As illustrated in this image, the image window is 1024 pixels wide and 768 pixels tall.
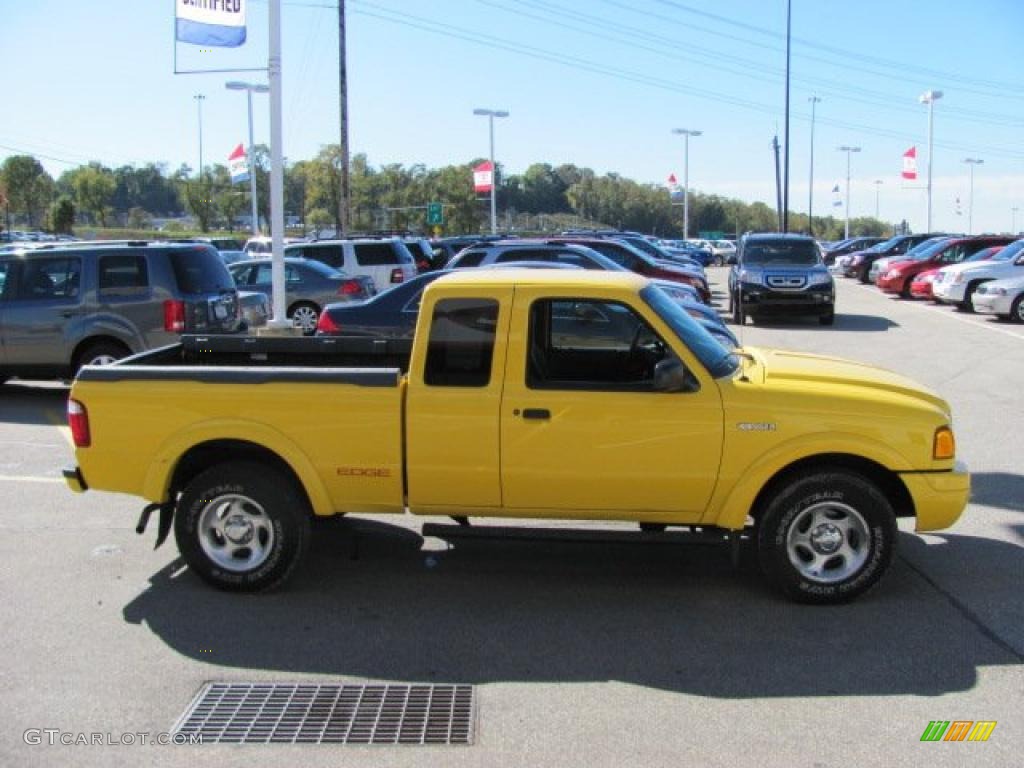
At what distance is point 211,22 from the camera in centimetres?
1316

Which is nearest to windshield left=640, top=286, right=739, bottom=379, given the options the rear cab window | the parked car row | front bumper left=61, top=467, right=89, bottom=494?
front bumper left=61, top=467, right=89, bottom=494

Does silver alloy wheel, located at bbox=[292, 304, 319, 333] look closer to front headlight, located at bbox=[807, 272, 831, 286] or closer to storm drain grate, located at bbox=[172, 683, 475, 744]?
front headlight, located at bbox=[807, 272, 831, 286]

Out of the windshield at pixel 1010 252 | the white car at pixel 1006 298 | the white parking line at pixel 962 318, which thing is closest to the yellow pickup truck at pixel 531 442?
the white parking line at pixel 962 318

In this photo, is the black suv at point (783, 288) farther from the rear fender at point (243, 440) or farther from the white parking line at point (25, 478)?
the rear fender at point (243, 440)

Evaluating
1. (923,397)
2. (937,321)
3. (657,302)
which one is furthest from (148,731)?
(937,321)

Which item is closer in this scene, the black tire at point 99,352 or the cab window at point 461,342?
the cab window at point 461,342

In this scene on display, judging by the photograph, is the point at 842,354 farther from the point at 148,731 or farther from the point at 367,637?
the point at 148,731

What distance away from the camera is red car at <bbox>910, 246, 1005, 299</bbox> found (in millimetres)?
25266

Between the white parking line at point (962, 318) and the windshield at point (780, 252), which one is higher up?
the windshield at point (780, 252)

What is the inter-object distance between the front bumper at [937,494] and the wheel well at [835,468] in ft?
0.28

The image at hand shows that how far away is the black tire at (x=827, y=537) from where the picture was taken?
5129mm

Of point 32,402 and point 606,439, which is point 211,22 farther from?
point 606,439

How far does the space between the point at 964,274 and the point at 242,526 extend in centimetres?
2190

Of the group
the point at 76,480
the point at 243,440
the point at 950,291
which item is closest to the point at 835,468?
the point at 243,440
